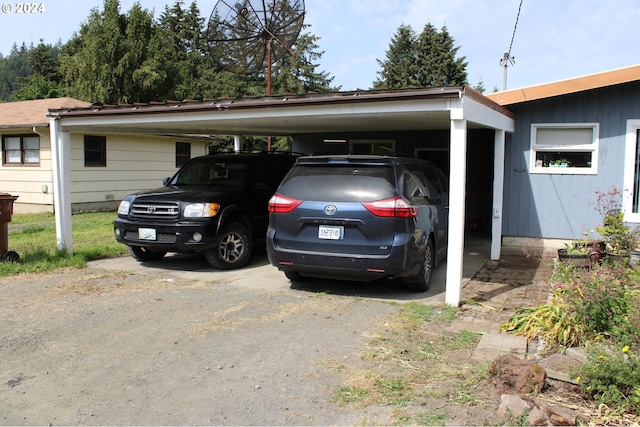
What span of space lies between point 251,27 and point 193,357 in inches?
406

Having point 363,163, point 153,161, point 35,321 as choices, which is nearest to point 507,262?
point 363,163

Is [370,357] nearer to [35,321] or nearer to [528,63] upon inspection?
[35,321]

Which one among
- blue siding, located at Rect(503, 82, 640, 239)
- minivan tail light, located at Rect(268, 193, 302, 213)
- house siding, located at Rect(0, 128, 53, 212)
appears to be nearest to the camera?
minivan tail light, located at Rect(268, 193, 302, 213)

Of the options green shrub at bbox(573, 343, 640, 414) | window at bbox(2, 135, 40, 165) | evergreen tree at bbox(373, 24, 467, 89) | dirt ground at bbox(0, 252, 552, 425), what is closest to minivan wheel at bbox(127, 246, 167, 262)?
dirt ground at bbox(0, 252, 552, 425)

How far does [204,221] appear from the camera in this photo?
748 cm

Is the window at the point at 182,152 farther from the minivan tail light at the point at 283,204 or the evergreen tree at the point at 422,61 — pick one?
the evergreen tree at the point at 422,61

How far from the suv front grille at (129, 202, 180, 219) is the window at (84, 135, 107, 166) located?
32.3 ft

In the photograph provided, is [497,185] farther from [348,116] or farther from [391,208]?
[391,208]

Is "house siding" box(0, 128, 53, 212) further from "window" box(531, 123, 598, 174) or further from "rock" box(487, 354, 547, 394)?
"rock" box(487, 354, 547, 394)

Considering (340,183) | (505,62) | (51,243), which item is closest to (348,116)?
(340,183)

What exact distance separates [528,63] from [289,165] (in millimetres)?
27895

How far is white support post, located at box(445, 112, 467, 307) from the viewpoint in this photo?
5820 mm

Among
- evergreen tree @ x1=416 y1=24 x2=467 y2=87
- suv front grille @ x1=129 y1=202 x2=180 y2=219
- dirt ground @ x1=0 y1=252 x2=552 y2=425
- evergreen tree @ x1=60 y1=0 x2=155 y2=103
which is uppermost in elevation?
evergreen tree @ x1=416 y1=24 x2=467 y2=87

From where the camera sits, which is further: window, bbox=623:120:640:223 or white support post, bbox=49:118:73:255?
window, bbox=623:120:640:223
